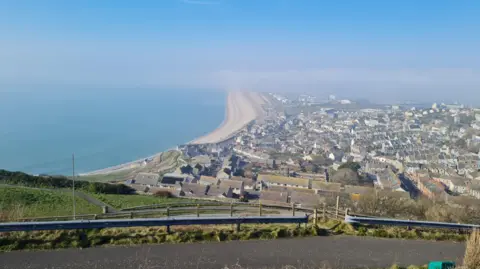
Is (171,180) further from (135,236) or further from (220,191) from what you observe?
(135,236)

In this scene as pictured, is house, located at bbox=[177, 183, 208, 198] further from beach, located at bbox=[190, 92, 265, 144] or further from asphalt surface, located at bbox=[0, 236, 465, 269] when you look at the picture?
beach, located at bbox=[190, 92, 265, 144]

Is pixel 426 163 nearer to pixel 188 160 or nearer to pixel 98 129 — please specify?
pixel 188 160

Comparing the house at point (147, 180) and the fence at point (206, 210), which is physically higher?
the fence at point (206, 210)

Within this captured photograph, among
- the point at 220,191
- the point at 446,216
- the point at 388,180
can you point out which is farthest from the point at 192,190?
the point at 388,180

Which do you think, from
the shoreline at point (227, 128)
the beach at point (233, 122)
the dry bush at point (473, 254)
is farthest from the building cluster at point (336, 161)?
the dry bush at point (473, 254)

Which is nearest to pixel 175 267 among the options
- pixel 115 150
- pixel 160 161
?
pixel 160 161

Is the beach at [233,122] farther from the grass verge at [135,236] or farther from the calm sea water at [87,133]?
the grass verge at [135,236]
